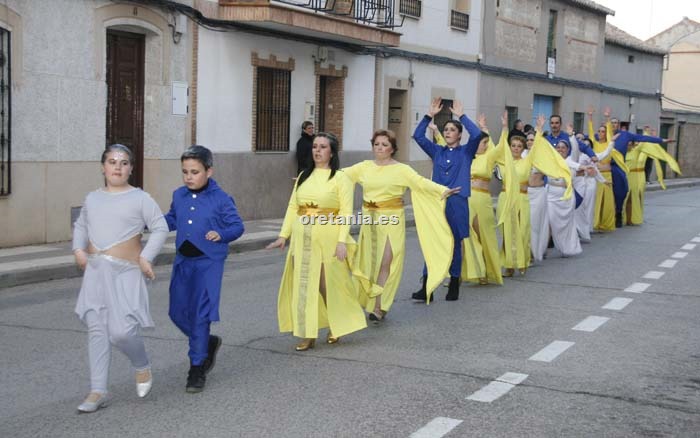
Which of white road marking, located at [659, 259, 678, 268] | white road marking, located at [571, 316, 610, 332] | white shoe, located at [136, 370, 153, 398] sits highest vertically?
white shoe, located at [136, 370, 153, 398]

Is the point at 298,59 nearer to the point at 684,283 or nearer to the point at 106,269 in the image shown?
the point at 684,283

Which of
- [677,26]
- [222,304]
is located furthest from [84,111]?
[677,26]

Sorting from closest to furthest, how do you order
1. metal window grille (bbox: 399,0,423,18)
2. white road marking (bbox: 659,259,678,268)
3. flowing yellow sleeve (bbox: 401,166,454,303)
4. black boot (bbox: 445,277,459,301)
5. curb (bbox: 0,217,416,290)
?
flowing yellow sleeve (bbox: 401,166,454,303), black boot (bbox: 445,277,459,301), curb (bbox: 0,217,416,290), white road marking (bbox: 659,259,678,268), metal window grille (bbox: 399,0,423,18)

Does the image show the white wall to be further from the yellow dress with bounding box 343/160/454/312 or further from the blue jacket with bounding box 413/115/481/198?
the yellow dress with bounding box 343/160/454/312

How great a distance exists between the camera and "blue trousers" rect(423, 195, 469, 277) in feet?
34.6

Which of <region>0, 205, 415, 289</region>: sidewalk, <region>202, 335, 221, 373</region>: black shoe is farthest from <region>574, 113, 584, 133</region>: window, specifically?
<region>202, 335, 221, 373</region>: black shoe

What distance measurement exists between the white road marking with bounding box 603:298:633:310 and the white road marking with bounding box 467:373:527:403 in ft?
11.2

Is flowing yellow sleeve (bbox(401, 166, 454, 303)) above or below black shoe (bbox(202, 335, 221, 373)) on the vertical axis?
above

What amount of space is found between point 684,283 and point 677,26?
55083 millimetres

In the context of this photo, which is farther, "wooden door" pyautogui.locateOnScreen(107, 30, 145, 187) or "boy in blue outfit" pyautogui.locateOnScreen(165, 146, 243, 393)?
"wooden door" pyautogui.locateOnScreen(107, 30, 145, 187)

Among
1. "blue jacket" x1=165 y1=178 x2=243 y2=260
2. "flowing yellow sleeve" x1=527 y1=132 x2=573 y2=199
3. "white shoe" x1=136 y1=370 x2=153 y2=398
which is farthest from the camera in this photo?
"flowing yellow sleeve" x1=527 y1=132 x2=573 y2=199

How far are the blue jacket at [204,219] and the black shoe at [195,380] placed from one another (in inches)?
27.0

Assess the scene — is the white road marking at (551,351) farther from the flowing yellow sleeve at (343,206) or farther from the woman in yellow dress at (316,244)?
the flowing yellow sleeve at (343,206)

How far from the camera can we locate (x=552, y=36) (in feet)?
110
